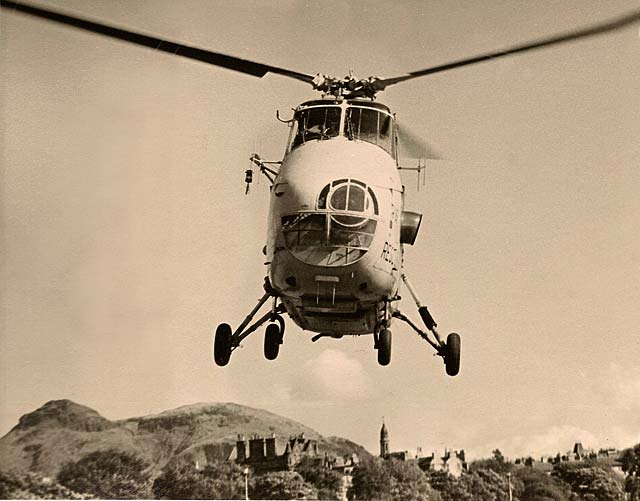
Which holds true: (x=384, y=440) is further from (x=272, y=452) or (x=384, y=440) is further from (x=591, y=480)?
(x=591, y=480)

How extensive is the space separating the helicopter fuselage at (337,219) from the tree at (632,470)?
3.23 m

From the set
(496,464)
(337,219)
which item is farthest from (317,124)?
(496,464)

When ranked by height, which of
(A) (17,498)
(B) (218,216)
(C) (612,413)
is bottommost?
(A) (17,498)

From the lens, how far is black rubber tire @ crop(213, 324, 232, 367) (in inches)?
356

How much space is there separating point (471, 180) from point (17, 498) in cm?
556

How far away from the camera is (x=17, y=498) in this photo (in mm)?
8531

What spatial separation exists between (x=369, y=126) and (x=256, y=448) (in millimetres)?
3513

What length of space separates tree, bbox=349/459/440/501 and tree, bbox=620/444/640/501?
2.10 meters

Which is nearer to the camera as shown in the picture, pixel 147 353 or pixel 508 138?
pixel 147 353

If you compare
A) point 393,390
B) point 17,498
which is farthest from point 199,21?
point 17,498

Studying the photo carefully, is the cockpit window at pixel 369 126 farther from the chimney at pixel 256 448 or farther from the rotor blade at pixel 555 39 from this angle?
the chimney at pixel 256 448

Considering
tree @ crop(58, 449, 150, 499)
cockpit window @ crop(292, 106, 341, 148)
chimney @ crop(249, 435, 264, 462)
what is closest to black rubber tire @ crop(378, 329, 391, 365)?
chimney @ crop(249, 435, 264, 462)

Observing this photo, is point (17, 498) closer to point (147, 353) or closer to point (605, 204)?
point (147, 353)

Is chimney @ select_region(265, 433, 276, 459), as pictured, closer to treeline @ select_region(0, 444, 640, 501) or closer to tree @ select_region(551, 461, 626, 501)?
treeline @ select_region(0, 444, 640, 501)
